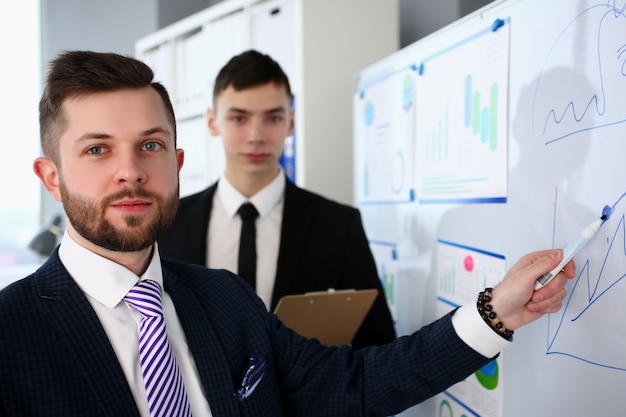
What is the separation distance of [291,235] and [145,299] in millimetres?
834

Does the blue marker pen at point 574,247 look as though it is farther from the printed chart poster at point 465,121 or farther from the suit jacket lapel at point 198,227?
the suit jacket lapel at point 198,227

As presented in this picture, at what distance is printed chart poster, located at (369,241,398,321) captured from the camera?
1.94 m

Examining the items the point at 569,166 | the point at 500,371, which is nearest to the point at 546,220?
the point at 569,166

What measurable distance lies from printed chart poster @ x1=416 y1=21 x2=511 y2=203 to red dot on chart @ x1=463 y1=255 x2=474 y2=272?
142 mm

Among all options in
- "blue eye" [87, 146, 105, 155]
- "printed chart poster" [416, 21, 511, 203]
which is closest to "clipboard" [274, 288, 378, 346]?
"printed chart poster" [416, 21, 511, 203]

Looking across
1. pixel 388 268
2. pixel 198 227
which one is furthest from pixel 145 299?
pixel 388 268

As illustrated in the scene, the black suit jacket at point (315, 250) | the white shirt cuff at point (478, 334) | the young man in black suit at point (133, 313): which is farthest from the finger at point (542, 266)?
the black suit jacket at point (315, 250)

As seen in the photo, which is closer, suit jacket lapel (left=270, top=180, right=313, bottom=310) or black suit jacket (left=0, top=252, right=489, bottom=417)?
black suit jacket (left=0, top=252, right=489, bottom=417)

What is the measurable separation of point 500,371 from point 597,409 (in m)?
0.29

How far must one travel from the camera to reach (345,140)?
2426 mm

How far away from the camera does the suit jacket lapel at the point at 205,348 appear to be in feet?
3.53

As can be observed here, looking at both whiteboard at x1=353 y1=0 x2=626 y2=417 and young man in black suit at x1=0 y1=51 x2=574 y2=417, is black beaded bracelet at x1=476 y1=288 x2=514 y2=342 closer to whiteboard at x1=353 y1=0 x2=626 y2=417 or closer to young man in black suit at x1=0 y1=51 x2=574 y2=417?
young man in black suit at x1=0 y1=51 x2=574 y2=417

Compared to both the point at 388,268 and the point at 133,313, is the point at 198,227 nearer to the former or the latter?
the point at 388,268

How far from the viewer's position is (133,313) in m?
1.03
